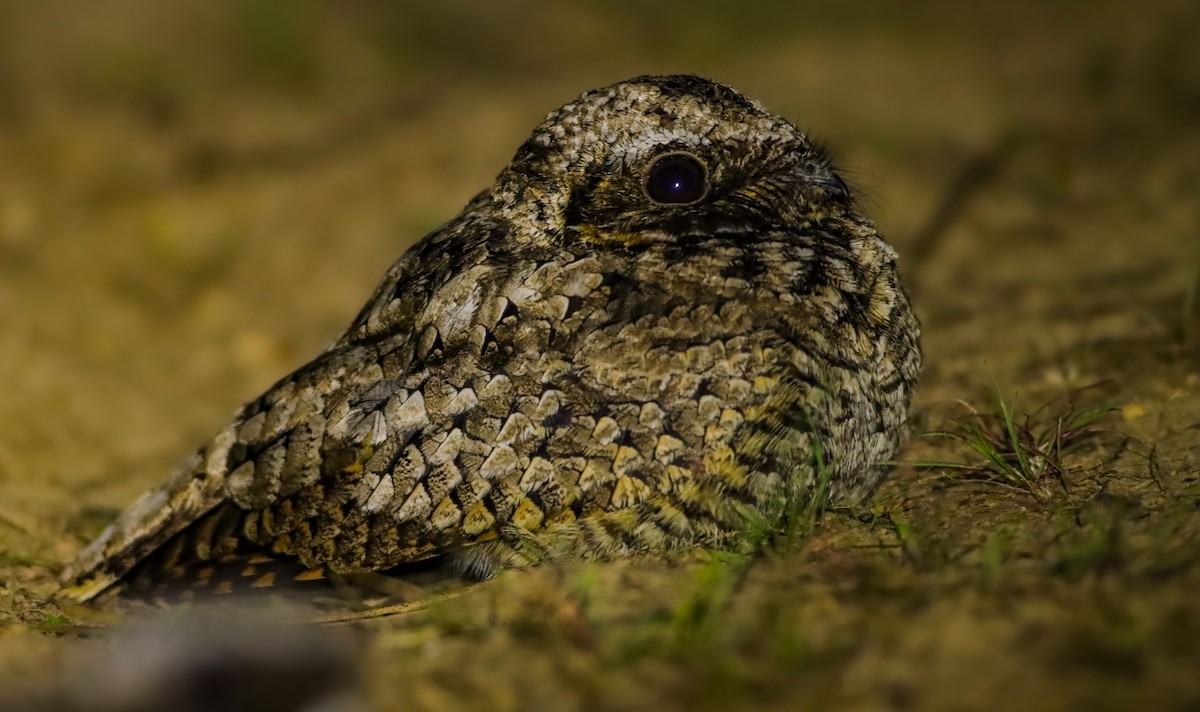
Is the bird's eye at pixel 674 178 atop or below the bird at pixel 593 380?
atop

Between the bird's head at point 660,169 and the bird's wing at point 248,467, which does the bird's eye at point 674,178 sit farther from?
the bird's wing at point 248,467

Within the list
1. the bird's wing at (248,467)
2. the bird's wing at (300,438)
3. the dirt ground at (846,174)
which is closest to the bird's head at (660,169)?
the bird's wing at (300,438)

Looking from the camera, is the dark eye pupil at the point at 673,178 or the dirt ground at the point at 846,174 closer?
the dirt ground at the point at 846,174

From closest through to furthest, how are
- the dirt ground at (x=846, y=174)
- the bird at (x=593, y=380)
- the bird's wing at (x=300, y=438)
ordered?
the dirt ground at (x=846, y=174) → the bird at (x=593, y=380) → the bird's wing at (x=300, y=438)

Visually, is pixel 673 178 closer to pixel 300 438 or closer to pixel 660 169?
pixel 660 169

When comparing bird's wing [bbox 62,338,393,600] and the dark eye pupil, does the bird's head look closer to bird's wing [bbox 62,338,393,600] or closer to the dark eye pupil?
the dark eye pupil

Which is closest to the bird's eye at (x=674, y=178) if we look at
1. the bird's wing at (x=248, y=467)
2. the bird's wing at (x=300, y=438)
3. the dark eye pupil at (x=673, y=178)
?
the dark eye pupil at (x=673, y=178)

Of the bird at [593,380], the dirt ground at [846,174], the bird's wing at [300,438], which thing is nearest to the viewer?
the dirt ground at [846,174]

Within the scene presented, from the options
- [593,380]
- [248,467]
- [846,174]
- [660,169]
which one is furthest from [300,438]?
[846,174]
